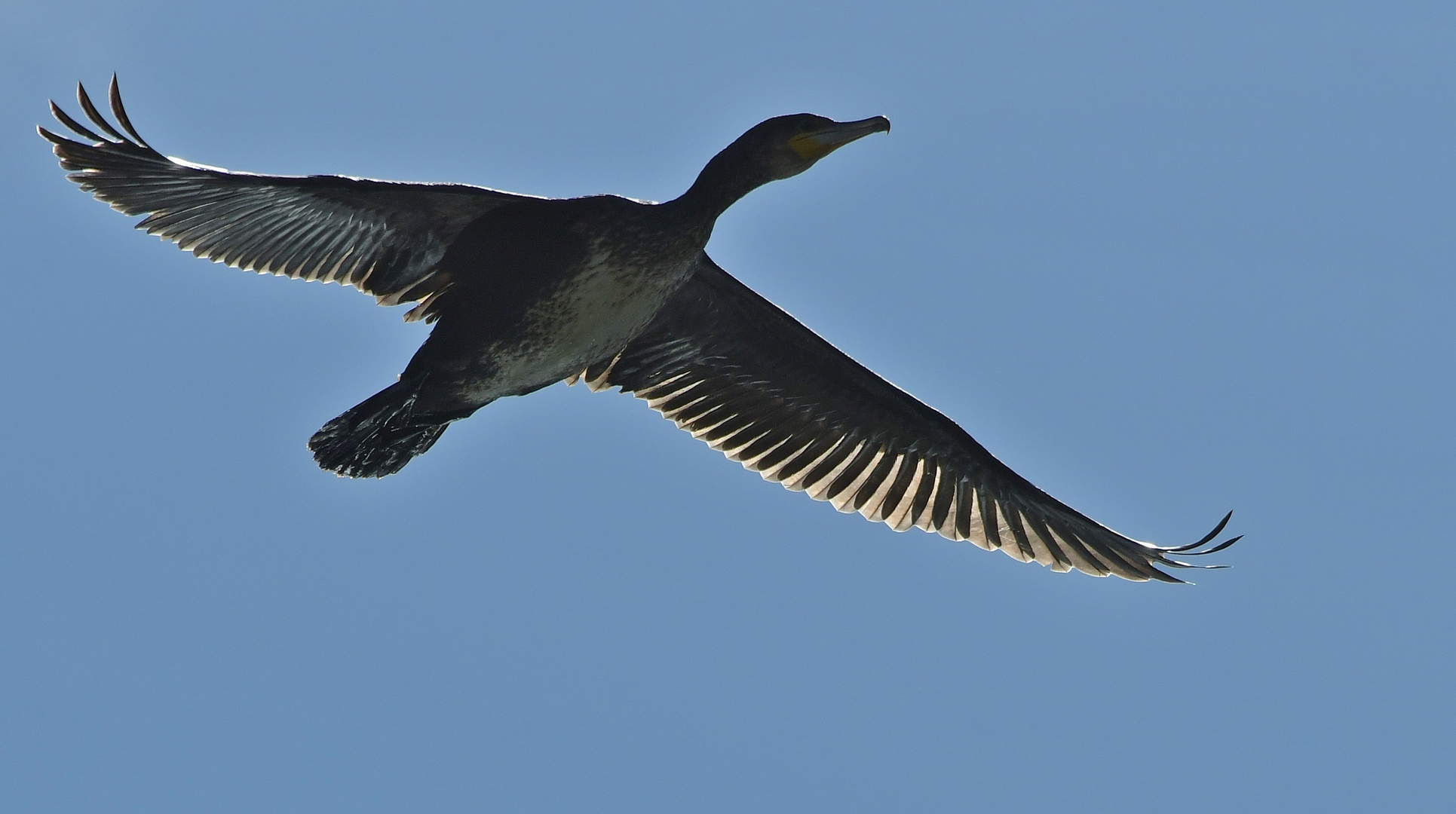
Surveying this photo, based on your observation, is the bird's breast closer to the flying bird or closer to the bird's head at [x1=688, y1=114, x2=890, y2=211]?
the flying bird

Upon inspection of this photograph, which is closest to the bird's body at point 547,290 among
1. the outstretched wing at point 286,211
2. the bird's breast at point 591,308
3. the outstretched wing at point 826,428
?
the bird's breast at point 591,308

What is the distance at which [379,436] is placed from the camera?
837cm

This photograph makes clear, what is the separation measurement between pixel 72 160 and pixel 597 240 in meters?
2.42

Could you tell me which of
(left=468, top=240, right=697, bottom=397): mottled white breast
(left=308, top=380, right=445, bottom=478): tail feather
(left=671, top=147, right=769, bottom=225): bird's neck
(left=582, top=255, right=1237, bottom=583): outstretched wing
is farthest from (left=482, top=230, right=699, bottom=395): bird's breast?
(left=582, top=255, right=1237, bottom=583): outstretched wing

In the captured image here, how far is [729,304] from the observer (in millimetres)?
9117

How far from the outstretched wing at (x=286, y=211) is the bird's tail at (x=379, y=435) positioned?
0.59 metres

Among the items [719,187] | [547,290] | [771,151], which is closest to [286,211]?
[547,290]

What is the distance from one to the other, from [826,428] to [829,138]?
1.88m

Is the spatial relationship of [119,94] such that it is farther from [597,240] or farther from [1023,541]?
[1023,541]

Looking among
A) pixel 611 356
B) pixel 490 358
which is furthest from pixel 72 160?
pixel 611 356

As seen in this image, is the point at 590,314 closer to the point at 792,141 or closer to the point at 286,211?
the point at 792,141

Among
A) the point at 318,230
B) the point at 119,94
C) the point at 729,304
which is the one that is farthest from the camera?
the point at 729,304

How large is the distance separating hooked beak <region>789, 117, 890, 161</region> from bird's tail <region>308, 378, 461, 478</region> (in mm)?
2066

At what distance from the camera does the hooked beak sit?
8117mm
